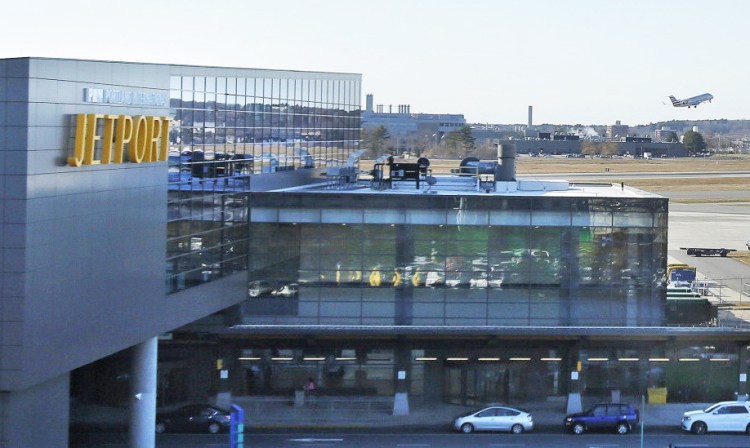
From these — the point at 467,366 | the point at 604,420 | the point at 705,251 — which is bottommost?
the point at 604,420

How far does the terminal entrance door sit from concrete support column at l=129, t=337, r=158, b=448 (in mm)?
10500

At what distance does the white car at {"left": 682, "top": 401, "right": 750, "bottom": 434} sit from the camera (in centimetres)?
3722

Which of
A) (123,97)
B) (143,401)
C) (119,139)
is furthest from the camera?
(143,401)

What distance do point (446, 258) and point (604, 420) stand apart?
20.9 ft

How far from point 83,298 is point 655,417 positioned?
19.3 meters

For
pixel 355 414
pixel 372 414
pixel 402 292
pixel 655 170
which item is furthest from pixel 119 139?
pixel 655 170

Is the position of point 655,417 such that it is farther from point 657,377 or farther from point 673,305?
point 673,305

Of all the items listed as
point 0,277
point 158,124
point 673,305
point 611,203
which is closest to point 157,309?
point 158,124

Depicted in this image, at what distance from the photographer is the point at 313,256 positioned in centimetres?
3888

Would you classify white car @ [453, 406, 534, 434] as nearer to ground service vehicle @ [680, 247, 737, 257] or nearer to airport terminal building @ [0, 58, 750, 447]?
airport terminal building @ [0, 58, 750, 447]

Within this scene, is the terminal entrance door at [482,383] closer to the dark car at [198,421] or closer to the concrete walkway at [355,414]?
the concrete walkway at [355,414]

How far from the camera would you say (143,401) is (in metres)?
31.8

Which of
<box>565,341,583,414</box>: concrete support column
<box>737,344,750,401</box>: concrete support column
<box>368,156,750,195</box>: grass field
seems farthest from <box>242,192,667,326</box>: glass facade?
<box>368,156,750,195</box>: grass field

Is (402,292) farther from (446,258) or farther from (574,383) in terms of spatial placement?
(574,383)
